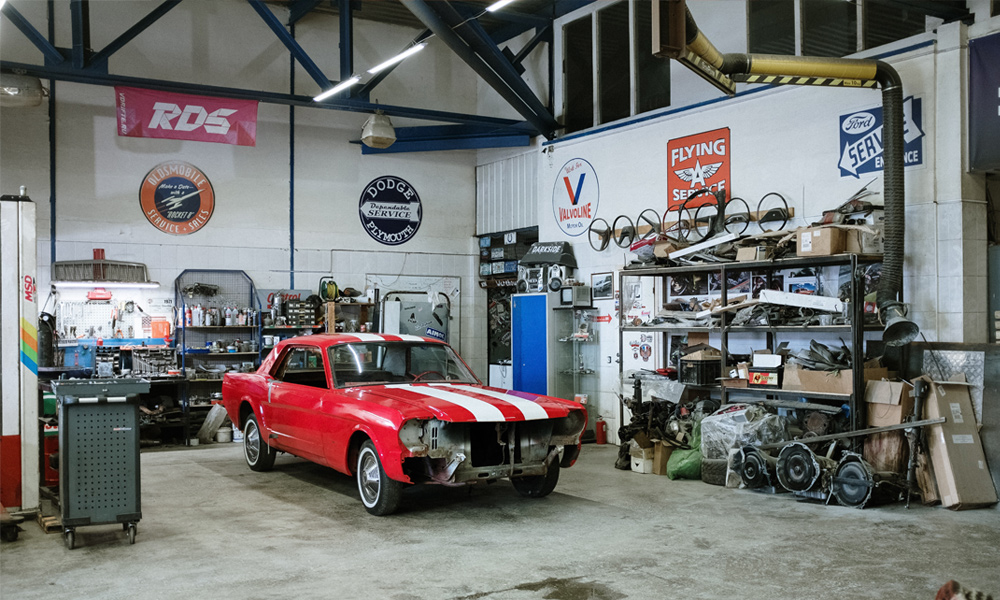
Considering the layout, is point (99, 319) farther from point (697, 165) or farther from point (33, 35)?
point (697, 165)

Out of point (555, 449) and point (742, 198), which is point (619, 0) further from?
point (555, 449)

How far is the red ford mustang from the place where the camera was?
19.2 ft

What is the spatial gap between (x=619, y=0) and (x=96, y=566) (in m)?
8.99

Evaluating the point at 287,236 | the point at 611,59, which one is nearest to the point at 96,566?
the point at 287,236

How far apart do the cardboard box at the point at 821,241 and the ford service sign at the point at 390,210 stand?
284 inches

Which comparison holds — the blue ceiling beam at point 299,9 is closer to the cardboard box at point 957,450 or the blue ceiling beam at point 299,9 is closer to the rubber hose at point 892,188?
Answer: the rubber hose at point 892,188

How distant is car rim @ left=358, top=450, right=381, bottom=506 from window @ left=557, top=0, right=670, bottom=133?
612 cm

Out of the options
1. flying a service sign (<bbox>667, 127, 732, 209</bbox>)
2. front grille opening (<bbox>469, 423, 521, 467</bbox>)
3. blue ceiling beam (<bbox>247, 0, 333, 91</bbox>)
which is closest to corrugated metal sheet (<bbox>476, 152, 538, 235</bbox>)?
flying a service sign (<bbox>667, 127, 732, 209</bbox>)

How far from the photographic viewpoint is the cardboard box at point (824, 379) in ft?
23.0

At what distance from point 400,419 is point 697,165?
209 inches

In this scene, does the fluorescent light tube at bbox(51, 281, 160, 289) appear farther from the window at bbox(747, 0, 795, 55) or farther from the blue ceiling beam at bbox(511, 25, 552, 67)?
the window at bbox(747, 0, 795, 55)

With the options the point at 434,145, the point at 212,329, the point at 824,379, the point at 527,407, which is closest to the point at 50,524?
the point at 527,407

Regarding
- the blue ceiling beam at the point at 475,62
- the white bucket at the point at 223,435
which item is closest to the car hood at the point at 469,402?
the blue ceiling beam at the point at 475,62

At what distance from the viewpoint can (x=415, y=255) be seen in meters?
13.2
